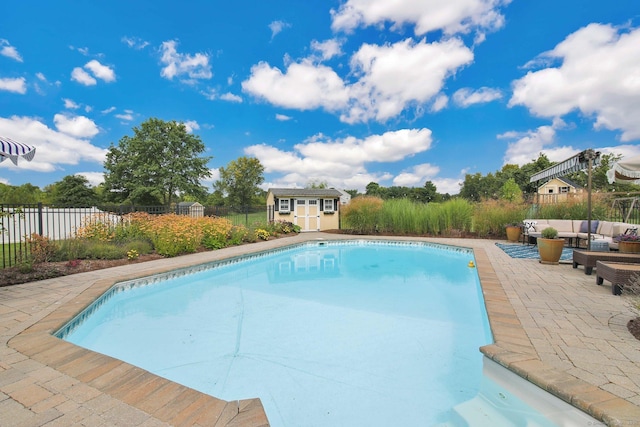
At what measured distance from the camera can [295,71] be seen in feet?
38.9

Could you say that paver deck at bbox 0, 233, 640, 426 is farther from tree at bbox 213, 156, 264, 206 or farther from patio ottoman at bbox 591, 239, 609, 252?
tree at bbox 213, 156, 264, 206

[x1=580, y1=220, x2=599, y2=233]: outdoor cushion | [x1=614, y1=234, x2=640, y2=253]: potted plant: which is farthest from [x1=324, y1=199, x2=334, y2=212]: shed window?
[x1=614, y1=234, x2=640, y2=253]: potted plant

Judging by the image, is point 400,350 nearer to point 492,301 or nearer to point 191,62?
point 492,301

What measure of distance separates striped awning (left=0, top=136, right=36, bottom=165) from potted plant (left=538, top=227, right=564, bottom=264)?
952 cm

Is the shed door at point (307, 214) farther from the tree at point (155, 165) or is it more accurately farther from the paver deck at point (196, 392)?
the tree at point (155, 165)

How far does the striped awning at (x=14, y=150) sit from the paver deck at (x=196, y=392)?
2031mm

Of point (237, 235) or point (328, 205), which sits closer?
point (237, 235)

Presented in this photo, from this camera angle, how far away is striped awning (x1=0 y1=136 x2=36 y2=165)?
12.6 ft

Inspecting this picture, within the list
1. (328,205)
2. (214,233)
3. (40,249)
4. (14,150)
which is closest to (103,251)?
(40,249)

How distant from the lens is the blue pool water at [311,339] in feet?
8.08

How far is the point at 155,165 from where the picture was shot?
26.3 metres

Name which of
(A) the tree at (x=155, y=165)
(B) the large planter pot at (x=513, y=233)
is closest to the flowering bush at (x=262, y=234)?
(B) the large planter pot at (x=513, y=233)

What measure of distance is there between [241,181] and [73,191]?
1726 cm

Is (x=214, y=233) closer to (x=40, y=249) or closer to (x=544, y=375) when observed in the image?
(x=40, y=249)
